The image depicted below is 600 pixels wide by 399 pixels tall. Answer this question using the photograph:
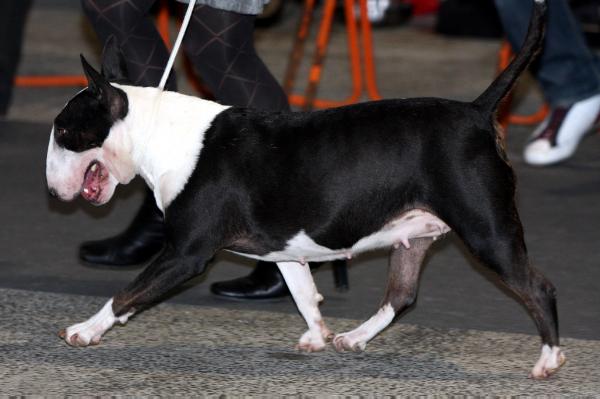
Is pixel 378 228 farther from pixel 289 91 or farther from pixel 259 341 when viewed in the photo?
pixel 289 91

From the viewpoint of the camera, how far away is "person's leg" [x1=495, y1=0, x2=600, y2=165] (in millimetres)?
6711

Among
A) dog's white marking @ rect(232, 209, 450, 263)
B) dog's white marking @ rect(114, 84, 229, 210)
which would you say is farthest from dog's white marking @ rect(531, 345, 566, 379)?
dog's white marking @ rect(114, 84, 229, 210)

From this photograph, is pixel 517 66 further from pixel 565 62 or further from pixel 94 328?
pixel 565 62

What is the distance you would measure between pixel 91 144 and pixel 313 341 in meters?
0.99

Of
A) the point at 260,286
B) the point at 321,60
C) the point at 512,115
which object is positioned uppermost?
the point at 260,286

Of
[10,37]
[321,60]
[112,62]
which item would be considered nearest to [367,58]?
[321,60]

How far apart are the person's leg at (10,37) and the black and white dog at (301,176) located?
11.2 ft

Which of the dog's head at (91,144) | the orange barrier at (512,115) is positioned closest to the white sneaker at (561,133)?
the orange barrier at (512,115)

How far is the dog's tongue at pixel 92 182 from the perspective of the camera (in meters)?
4.12

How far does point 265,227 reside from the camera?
3996mm

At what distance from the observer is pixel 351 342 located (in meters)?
4.16

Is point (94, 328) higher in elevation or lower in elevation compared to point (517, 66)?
lower

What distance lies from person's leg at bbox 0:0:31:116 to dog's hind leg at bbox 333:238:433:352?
384cm

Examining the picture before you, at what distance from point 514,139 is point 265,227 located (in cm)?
369
